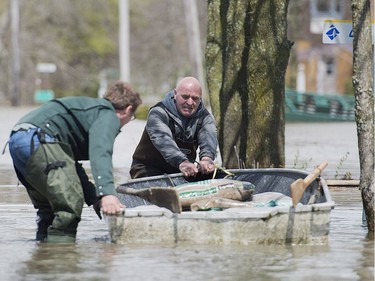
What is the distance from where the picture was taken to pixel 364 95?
11.4m

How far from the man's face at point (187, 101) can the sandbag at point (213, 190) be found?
0.98 meters

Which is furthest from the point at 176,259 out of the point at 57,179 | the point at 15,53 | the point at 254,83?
the point at 15,53

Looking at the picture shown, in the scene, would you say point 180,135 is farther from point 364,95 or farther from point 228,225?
point 228,225

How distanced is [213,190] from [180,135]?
1.42 meters

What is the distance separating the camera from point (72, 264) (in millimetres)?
9492

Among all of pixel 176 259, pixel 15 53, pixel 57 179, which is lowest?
pixel 15 53

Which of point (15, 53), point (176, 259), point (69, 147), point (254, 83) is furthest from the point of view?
point (15, 53)

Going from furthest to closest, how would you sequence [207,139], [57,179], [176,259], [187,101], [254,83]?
[254,83] → [207,139] → [187,101] → [57,179] → [176,259]

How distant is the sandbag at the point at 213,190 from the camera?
1136cm

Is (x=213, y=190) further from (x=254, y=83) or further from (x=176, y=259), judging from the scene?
(x=254, y=83)

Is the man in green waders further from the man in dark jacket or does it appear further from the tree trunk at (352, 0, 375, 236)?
the tree trunk at (352, 0, 375, 236)

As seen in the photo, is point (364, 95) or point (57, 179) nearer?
point (57, 179)

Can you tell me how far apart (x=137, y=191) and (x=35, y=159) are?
1372 millimetres

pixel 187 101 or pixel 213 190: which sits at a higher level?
pixel 187 101
